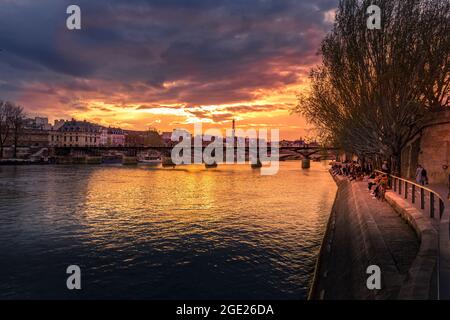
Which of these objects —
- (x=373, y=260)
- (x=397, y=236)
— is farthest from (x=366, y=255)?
(x=397, y=236)

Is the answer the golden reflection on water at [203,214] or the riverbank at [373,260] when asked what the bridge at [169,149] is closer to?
the golden reflection on water at [203,214]

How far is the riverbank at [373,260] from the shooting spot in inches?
322

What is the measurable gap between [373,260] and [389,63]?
2107 cm

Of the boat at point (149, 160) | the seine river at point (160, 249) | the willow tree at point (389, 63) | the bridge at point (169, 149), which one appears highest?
the willow tree at point (389, 63)

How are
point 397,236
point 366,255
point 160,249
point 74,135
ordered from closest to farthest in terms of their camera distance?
point 366,255 → point 397,236 → point 160,249 → point 74,135

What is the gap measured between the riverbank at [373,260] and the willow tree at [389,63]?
12407 millimetres

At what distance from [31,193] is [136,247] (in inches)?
1103

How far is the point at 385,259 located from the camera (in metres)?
10.8

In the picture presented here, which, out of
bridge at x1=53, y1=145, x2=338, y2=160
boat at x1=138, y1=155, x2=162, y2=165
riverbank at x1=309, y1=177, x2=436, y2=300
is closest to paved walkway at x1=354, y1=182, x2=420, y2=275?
riverbank at x1=309, y1=177, x2=436, y2=300

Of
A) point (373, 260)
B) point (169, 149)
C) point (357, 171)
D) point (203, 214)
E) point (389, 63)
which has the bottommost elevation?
point (203, 214)

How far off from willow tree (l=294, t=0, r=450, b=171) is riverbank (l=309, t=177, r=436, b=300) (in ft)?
40.7

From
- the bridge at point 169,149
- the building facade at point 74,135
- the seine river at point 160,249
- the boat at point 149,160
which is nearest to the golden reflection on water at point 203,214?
the seine river at point 160,249

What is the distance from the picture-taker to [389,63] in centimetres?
2769

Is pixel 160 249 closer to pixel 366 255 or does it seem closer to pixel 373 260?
pixel 366 255
